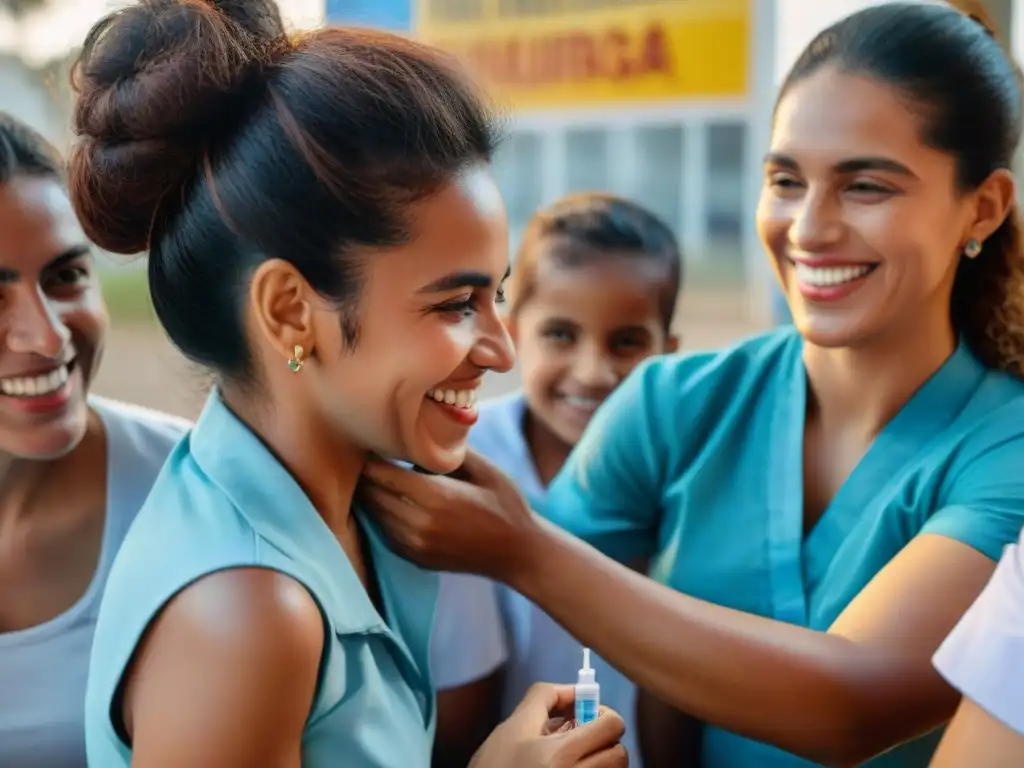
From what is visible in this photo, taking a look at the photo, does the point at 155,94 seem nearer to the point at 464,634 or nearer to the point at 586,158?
the point at 464,634

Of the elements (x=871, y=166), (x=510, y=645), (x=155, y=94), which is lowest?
(x=510, y=645)

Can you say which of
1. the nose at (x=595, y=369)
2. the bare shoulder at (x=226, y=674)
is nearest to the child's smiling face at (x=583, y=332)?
the nose at (x=595, y=369)

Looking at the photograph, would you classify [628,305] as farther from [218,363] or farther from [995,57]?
[218,363]

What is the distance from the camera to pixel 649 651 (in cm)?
98

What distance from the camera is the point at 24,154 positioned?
1.08 m

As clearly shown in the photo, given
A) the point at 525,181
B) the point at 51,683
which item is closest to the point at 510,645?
the point at 51,683

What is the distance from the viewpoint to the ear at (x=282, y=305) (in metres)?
0.83

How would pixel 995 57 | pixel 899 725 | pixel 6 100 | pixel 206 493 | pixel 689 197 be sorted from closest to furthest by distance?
pixel 206 493 → pixel 899 725 → pixel 995 57 → pixel 6 100 → pixel 689 197

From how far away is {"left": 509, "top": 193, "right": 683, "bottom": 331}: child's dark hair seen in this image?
4.74 ft

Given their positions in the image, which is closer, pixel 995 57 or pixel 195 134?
pixel 195 134

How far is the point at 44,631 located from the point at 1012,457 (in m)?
0.87

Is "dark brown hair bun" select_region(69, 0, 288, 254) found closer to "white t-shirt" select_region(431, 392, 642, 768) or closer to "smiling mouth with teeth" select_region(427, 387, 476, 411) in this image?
"smiling mouth with teeth" select_region(427, 387, 476, 411)

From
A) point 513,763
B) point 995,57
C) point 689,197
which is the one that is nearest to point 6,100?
point 513,763

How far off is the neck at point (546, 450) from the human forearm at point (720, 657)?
0.44m
